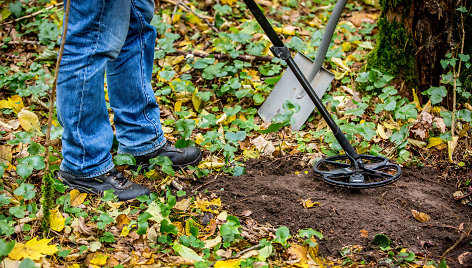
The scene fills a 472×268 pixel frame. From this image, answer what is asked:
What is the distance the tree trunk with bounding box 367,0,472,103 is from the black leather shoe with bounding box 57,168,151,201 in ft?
6.04

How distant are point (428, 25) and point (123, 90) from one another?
6.27ft

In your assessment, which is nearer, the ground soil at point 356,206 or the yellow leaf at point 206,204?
the ground soil at point 356,206

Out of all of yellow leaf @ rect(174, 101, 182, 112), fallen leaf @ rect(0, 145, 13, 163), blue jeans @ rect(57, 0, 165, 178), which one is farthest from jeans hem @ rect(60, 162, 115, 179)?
yellow leaf @ rect(174, 101, 182, 112)

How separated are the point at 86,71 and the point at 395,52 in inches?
78.5

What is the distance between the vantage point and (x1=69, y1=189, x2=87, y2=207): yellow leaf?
2.11 meters

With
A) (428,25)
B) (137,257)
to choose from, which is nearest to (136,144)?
(137,257)

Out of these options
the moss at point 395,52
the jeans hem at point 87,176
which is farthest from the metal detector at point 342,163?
the jeans hem at point 87,176

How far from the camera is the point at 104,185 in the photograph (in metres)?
2.16

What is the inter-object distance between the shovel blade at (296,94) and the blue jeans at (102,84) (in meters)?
0.86

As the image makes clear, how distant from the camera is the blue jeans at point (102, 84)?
187 cm

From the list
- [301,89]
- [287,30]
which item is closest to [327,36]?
[301,89]

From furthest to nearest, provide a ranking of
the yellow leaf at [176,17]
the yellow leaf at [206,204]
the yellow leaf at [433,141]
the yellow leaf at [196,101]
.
A: 1. the yellow leaf at [176,17]
2. the yellow leaf at [196,101]
3. the yellow leaf at [433,141]
4. the yellow leaf at [206,204]

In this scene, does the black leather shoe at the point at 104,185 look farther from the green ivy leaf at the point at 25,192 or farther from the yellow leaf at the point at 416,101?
the yellow leaf at the point at 416,101

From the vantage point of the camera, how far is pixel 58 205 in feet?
6.64
